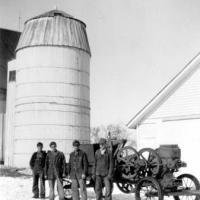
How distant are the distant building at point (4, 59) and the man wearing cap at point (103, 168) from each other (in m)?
25.1

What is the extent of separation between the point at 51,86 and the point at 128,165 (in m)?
18.1

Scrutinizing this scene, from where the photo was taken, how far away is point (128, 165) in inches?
420

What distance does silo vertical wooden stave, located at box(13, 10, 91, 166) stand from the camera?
28.0 metres

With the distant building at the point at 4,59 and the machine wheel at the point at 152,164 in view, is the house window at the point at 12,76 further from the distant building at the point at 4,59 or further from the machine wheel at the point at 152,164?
the machine wheel at the point at 152,164

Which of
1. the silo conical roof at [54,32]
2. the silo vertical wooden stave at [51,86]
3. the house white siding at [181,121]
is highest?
the silo conical roof at [54,32]

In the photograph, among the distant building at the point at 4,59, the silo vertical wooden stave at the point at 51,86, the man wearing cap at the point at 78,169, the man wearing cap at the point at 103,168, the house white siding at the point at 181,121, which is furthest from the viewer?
the distant building at the point at 4,59

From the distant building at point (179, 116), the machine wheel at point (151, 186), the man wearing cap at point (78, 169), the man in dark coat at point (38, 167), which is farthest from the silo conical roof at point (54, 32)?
the machine wheel at point (151, 186)

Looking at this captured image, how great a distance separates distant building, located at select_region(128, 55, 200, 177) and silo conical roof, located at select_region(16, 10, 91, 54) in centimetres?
1191

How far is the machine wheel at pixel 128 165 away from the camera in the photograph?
10577 mm

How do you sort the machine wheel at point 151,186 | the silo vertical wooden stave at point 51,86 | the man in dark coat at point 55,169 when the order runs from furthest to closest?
1. the silo vertical wooden stave at point 51,86
2. the man in dark coat at point 55,169
3. the machine wheel at point 151,186

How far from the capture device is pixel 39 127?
27906mm

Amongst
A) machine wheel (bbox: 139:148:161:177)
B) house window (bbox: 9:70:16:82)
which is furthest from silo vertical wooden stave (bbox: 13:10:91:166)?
machine wheel (bbox: 139:148:161:177)

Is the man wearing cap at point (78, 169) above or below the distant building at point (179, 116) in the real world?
below

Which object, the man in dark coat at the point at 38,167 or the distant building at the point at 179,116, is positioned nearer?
the man in dark coat at the point at 38,167
